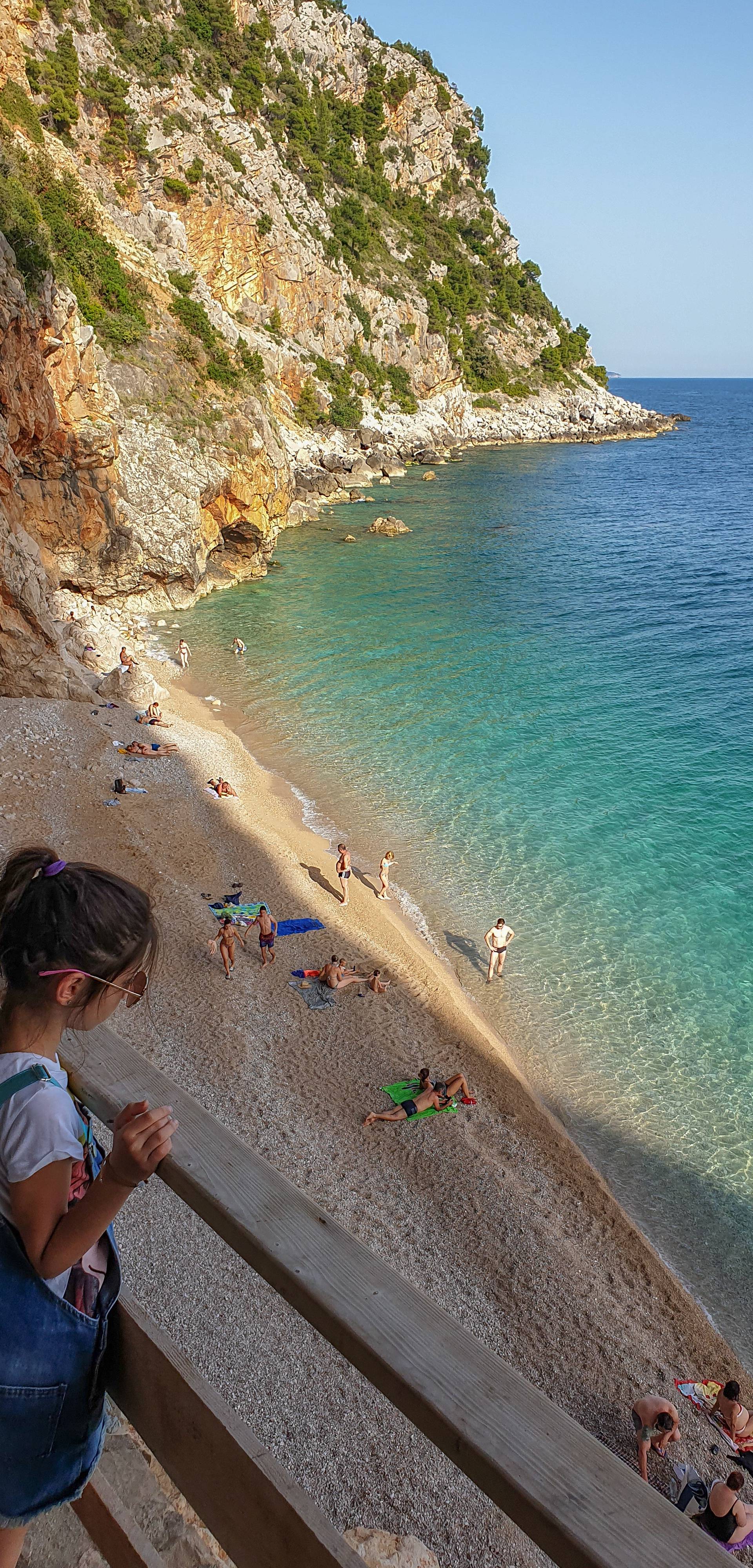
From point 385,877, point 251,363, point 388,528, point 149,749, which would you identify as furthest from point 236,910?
point 251,363

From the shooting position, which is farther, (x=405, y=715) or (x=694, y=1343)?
(x=405, y=715)

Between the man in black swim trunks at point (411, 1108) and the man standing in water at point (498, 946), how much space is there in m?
3.32

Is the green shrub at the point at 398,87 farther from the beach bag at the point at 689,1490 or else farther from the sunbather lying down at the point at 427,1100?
the beach bag at the point at 689,1490

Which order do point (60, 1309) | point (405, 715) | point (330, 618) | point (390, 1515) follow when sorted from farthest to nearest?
point (330, 618)
point (405, 715)
point (390, 1515)
point (60, 1309)

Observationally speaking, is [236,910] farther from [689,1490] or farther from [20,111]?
[20,111]

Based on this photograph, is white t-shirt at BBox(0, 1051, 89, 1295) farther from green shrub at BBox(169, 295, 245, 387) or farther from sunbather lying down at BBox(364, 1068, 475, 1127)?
green shrub at BBox(169, 295, 245, 387)

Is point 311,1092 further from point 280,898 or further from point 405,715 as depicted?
point 405,715

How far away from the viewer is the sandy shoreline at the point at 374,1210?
677 centimetres

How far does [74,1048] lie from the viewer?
7.15 feet

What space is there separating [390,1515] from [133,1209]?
321cm

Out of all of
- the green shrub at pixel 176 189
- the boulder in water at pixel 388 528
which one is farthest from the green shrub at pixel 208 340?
the green shrub at pixel 176 189

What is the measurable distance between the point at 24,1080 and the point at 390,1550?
536 centimetres

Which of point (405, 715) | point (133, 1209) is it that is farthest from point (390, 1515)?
point (405, 715)

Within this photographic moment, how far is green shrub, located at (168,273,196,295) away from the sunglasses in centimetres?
4667
